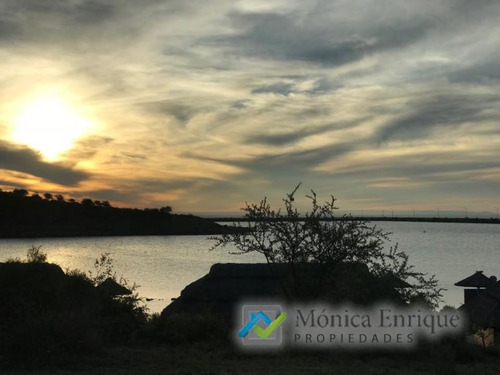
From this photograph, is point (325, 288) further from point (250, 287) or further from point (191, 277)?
point (191, 277)

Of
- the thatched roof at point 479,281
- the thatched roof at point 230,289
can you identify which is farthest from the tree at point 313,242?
the thatched roof at point 479,281

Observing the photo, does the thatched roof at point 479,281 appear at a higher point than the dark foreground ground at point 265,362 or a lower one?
lower

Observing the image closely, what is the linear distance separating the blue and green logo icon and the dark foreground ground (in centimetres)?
73

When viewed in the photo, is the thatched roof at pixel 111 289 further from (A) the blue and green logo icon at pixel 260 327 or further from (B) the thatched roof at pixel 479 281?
(B) the thatched roof at pixel 479 281

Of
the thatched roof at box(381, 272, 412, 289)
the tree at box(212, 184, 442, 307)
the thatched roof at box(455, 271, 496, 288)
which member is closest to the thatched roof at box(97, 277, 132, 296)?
the tree at box(212, 184, 442, 307)

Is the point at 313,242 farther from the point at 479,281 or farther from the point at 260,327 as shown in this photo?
the point at 479,281

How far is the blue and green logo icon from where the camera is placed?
15938mm

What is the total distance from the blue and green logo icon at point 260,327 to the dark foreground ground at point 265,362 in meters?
0.73

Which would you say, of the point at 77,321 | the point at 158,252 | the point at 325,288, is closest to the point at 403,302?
the point at 325,288

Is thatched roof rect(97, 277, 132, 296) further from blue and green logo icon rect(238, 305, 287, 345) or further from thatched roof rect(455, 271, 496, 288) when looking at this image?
thatched roof rect(455, 271, 496, 288)

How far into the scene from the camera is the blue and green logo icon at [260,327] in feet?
52.3

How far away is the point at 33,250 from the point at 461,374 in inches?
722

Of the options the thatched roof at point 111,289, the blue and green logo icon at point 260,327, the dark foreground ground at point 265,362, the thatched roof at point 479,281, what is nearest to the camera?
the dark foreground ground at point 265,362

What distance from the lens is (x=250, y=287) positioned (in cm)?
3841
